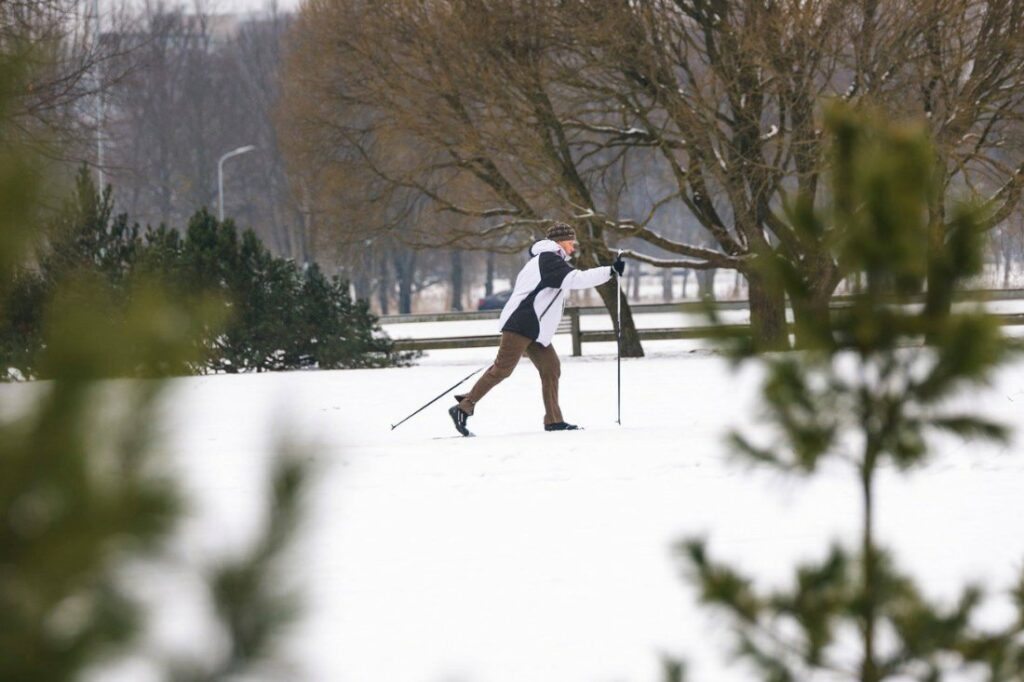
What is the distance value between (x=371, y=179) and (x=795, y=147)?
26.8ft

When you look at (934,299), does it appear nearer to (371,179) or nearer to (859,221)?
(859,221)

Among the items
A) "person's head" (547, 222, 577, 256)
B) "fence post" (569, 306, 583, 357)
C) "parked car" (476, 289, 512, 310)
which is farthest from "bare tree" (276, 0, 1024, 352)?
"parked car" (476, 289, 512, 310)

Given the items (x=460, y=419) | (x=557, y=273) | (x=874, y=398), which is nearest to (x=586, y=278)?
(x=557, y=273)

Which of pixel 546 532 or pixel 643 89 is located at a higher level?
pixel 643 89

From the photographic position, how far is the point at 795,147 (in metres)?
20.8

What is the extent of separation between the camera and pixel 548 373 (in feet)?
38.0

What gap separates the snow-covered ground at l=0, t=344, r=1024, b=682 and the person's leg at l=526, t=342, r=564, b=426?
0.68m

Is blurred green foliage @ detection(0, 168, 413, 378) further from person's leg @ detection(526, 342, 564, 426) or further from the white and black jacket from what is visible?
the white and black jacket

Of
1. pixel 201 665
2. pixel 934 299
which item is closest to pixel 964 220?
pixel 934 299

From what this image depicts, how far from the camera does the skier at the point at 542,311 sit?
11.4 metres

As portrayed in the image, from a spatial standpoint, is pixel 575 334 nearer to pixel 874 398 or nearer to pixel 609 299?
pixel 609 299

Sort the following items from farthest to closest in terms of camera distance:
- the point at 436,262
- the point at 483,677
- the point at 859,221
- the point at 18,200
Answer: the point at 436,262
the point at 483,677
the point at 859,221
the point at 18,200

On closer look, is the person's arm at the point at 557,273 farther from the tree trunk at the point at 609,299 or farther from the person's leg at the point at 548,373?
the tree trunk at the point at 609,299

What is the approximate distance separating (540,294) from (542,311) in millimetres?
144
